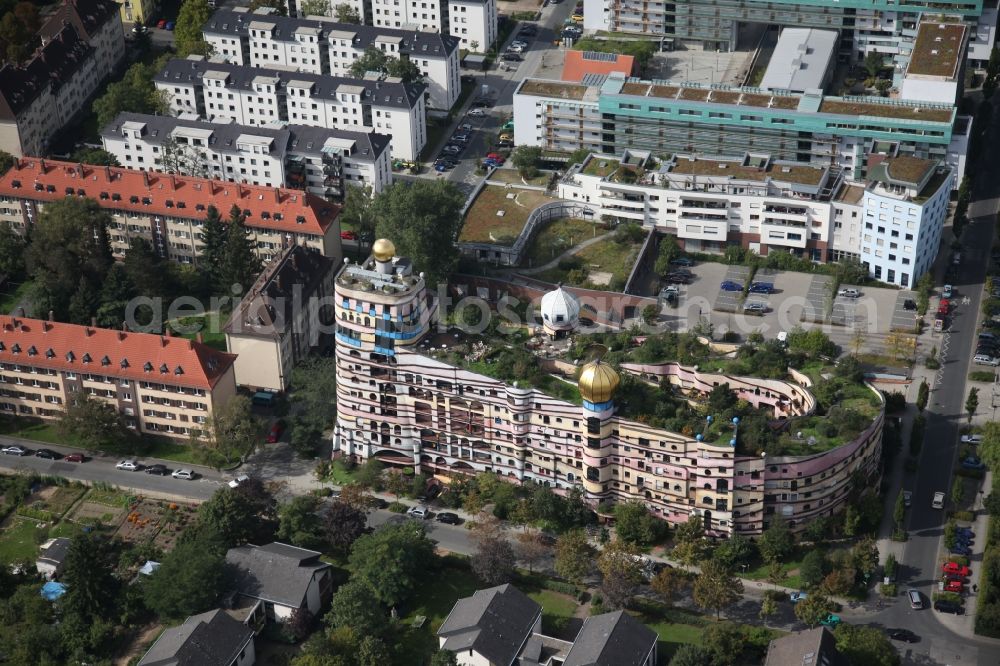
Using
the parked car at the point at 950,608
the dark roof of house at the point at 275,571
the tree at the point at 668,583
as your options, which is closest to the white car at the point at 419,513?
the dark roof of house at the point at 275,571

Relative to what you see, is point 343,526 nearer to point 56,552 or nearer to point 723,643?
point 56,552

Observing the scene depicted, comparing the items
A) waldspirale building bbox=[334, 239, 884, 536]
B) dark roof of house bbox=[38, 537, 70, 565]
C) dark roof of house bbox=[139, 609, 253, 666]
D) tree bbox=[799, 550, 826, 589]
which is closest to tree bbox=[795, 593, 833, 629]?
tree bbox=[799, 550, 826, 589]

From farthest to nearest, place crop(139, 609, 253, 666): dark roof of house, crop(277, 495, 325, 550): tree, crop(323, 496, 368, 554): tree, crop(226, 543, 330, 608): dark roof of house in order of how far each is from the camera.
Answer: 1. crop(277, 495, 325, 550): tree
2. crop(323, 496, 368, 554): tree
3. crop(226, 543, 330, 608): dark roof of house
4. crop(139, 609, 253, 666): dark roof of house

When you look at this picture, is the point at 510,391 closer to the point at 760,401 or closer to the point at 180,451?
the point at 760,401

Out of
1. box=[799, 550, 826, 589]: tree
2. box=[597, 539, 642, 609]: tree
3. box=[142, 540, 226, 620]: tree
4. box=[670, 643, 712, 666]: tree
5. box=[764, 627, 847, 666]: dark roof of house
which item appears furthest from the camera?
box=[799, 550, 826, 589]: tree

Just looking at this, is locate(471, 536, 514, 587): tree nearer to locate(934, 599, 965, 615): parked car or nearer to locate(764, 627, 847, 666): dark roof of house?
locate(764, 627, 847, 666): dark roof of house

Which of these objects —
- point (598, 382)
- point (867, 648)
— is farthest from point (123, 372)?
point (867, 648)

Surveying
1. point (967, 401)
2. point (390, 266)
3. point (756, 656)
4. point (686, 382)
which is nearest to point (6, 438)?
point (390, 266)
